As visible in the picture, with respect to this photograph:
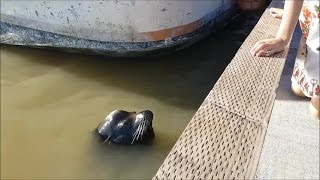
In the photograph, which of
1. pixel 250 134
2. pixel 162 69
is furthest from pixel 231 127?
pixel 162 69

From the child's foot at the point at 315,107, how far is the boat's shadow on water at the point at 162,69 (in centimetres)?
189

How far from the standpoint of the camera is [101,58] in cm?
496

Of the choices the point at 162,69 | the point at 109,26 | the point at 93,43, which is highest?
the point at 109,26

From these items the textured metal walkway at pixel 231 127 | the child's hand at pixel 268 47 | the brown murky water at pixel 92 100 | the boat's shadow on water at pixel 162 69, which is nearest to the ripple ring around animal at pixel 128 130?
the brown murky water at pixel 92 100

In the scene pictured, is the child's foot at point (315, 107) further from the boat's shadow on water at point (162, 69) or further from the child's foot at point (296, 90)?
the boat's shadow on water at point (162, 69)

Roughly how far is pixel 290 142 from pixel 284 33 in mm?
746

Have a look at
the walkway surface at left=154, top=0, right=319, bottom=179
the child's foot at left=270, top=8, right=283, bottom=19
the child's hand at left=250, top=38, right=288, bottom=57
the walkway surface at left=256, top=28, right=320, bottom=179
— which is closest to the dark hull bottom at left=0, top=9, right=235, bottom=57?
the child's foot at left=270, top=8, right=283, bottom=19

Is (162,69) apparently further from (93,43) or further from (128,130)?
(128,130)

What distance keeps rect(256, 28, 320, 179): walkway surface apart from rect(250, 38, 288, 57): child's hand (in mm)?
300

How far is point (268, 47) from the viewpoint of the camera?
271cm

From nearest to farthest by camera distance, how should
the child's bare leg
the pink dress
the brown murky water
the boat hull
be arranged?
the pink dress < the child's bare leg < the brown murky water < the boat hull

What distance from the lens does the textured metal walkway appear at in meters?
1.85

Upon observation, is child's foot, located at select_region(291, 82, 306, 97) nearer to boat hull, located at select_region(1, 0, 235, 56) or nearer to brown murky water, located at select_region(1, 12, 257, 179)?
brown murky water, located at select_region(1, 12, 257, 179)

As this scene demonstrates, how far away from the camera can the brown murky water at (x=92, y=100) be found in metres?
3.33
